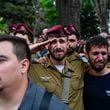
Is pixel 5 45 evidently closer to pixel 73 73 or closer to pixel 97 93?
pixel 73 73

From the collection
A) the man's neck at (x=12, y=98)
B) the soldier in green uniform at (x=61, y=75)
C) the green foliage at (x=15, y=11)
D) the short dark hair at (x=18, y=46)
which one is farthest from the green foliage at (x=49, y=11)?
the man's neck at (x=12, y=98)

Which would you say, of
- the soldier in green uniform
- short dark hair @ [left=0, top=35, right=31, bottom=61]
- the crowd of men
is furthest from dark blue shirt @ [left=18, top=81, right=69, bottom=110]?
the soldier in green uniform

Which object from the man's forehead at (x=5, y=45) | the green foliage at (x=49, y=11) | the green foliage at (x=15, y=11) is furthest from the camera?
the green foliage at (x=49, y=11)

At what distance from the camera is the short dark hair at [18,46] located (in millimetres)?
3297

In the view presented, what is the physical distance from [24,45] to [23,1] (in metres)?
22.3

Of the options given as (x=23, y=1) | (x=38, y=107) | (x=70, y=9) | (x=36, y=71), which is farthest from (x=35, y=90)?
(x=23, y=1)

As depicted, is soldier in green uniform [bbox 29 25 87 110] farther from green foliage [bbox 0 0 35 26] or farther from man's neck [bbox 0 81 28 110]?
green foliage [bbox 0 0 35 26]

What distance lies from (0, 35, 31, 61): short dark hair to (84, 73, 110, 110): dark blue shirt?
1.79 meters

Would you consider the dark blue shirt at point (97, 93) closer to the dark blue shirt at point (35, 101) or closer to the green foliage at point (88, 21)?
the dark blue shirt at point (35, 101)

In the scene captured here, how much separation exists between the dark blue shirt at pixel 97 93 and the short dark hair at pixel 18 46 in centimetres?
179

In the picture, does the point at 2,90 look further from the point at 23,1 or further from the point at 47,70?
the point at 23,1

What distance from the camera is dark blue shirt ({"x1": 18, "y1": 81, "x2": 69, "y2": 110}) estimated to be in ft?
10.4

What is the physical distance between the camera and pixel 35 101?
3195 millimetres

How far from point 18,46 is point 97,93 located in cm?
188
